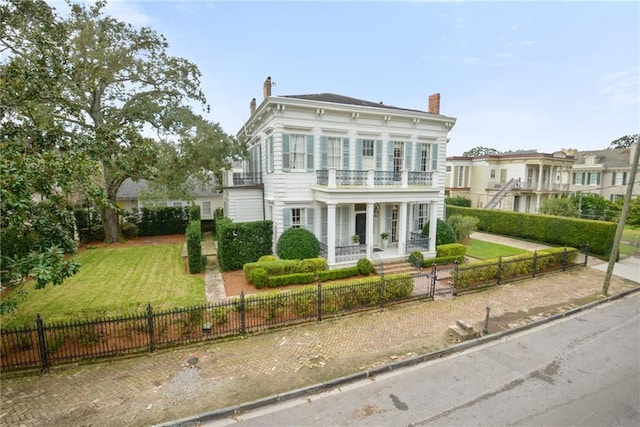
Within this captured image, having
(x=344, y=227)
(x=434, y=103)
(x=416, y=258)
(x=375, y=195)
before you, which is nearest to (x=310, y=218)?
(x=344, y=227)

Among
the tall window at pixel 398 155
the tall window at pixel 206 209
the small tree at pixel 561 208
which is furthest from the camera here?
the tall window at pixel 206 209

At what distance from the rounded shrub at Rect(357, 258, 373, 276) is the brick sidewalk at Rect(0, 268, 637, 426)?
3.61 m

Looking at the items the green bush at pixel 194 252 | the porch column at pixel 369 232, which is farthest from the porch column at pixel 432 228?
the green bush at pixel 194 252

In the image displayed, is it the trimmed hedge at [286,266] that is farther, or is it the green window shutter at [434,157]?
the green window shutter at [434,157]

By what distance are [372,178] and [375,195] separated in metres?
0.93

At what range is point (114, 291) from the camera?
541 inches

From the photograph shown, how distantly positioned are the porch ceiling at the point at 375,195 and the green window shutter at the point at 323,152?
4.89 ft

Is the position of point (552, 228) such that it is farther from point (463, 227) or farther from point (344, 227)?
point (344, 227)

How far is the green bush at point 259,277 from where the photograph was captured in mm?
13898

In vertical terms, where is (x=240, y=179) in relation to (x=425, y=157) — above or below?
below

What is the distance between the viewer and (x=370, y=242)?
16.7 metres

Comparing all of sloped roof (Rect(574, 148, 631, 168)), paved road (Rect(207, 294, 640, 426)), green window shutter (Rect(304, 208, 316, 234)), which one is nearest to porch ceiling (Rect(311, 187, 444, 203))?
green window shutter (Rect(304, 208, 316, 234))

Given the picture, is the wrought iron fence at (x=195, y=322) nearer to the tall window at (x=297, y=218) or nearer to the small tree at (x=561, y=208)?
the tall window at (x=297, y=218)

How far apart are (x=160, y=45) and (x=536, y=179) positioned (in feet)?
133
